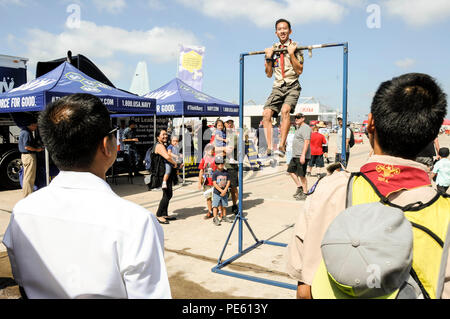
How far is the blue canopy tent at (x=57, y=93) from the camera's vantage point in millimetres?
7056

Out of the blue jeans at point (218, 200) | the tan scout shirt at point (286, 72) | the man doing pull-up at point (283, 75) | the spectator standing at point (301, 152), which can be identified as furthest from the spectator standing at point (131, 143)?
the tan scout shirt at point (286, 72)

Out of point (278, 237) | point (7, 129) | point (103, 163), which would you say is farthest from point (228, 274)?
point (7, 129)

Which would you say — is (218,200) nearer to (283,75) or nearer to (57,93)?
(283,75)

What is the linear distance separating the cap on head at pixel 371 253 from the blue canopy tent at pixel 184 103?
31.6ft

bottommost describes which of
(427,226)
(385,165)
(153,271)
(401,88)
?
(153,271)

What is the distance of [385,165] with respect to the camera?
4.38ft

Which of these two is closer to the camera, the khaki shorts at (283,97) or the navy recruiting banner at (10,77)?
the khaki shorts at (283,97)

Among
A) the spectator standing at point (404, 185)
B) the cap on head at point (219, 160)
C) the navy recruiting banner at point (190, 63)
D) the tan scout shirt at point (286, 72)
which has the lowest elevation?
the cap on head at point (219, 160)

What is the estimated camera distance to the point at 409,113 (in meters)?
1.29

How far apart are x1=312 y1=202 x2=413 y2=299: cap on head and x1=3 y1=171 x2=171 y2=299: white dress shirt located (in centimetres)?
59

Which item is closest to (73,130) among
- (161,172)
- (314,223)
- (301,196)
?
(314,223)

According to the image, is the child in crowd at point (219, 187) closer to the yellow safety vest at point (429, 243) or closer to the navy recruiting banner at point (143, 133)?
the yellow safety vest at point (429, 243)

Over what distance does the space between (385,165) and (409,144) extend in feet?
0.39
